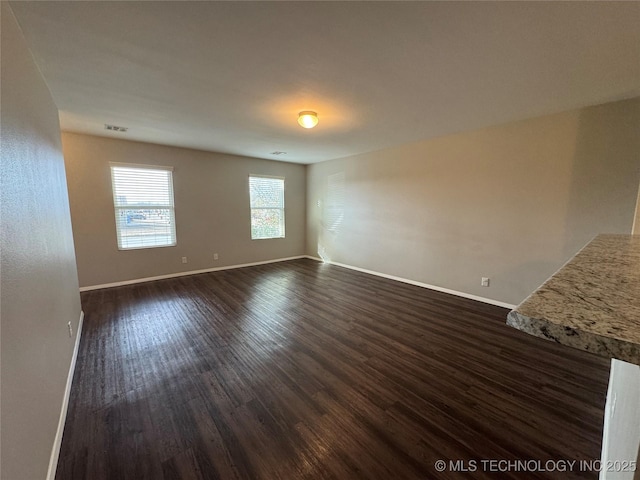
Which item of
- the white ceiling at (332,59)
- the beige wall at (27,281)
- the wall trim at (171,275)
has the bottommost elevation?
the wall trim at (171,275)

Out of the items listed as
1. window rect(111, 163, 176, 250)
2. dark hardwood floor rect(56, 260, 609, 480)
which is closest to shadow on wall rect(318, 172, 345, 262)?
dark hardwood floor rect(56, 260, 609, 480)

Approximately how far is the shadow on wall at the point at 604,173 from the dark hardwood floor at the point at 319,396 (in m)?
1.44

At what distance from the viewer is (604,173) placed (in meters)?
2.76

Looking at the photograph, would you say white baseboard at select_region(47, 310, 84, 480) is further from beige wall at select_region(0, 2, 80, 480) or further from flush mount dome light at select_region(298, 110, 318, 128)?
flush mount dome light at select_region(298, 110, 318, 128)

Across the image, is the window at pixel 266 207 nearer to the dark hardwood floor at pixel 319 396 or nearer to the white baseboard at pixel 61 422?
the dark hardwood floor at pixel 319 396

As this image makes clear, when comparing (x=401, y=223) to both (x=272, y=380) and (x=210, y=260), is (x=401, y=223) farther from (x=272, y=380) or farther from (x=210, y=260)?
(x=210, y=260)

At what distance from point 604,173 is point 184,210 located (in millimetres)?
6119

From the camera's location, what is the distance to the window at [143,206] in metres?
4.33

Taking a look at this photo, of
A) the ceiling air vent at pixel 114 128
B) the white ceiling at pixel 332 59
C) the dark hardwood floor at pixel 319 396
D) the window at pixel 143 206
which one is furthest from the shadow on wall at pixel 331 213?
the ceiling air vent at pixel 114 128

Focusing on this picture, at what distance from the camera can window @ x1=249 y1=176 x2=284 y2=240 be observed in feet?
19.6

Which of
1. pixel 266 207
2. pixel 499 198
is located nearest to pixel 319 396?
pixel 499 198

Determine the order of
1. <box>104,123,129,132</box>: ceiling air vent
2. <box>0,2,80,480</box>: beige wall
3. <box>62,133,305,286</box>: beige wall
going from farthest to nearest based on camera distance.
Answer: <box>62,133,305,286</box>: beige wall < <box>104,123,129,132</box>: ceiling air vent < <box>0,2,80,480</box>: beige wall

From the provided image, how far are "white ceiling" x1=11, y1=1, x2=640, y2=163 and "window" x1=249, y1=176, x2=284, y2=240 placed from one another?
8.97ft

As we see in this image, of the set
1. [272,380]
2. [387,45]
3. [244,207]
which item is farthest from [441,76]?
[244,207]
